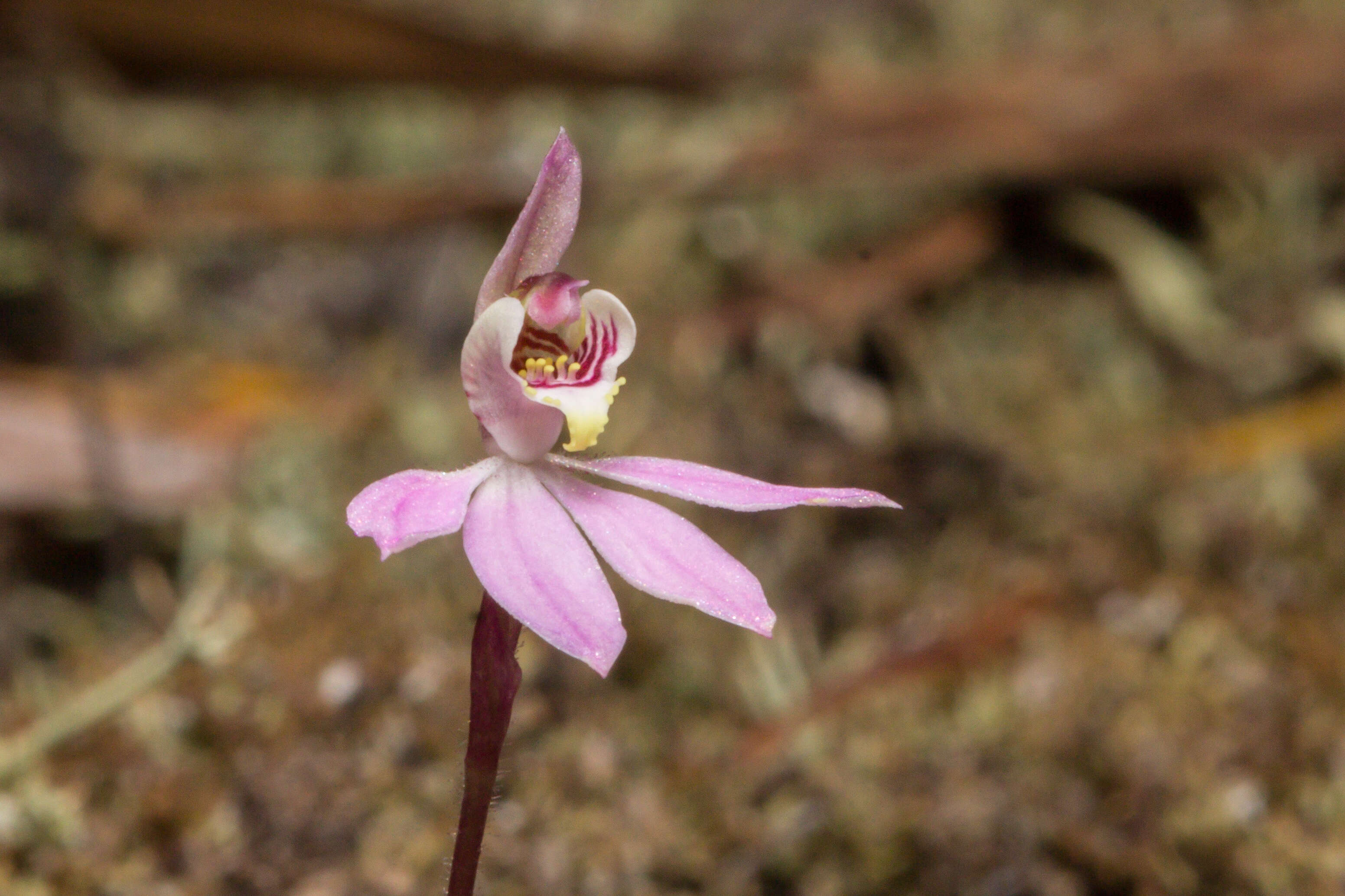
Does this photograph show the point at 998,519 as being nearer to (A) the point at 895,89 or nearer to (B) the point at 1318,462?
(B) the point at 1318,462

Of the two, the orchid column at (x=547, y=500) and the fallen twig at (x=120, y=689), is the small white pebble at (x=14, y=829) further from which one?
the orchid column at (x=547, y=500)

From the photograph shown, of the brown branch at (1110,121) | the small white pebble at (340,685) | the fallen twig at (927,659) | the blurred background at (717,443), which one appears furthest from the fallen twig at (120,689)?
the brown branch at (1110,121)

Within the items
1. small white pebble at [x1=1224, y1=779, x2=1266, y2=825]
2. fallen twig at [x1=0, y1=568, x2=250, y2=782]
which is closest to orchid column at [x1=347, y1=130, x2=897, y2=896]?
fallen twig at [x1=0, y1=568, x2=250, y2=782]

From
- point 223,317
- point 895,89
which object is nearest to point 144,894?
point 223,317

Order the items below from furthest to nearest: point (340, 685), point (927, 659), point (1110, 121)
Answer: point (1110, 121), point (927, 659), point (340, 685)

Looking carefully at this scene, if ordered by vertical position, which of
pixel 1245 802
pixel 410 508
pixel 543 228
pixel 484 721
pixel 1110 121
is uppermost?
pixel 543 228

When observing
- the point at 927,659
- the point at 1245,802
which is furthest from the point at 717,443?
the point at 1245,802

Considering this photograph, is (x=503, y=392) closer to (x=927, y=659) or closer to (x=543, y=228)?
(x=543, y=228)
